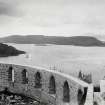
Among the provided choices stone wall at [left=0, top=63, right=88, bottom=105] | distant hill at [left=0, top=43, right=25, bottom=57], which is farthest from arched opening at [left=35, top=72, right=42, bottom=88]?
distant hill at [left=0, top=43, right=25, bottom=57]

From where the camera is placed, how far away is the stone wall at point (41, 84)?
18.6 metres

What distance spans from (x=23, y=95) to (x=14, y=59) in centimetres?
779

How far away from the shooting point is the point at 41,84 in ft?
82.5

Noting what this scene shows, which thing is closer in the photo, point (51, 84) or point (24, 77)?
point (51, 84)

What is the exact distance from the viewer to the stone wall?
18600 mm

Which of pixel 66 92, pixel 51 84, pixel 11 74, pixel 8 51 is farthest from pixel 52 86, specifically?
pixel 8 51

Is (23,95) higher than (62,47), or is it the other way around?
(62,47)

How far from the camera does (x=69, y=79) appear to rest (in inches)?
765

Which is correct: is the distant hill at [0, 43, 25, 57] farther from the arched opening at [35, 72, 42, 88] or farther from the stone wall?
the arched opening at [35, 72, 42, 88]

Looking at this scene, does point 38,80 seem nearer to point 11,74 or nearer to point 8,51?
point 11,74

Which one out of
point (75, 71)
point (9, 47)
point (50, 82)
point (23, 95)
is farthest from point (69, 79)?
point (9, 47)

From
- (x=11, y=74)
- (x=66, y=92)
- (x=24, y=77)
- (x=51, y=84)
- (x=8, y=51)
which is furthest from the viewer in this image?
(x=8, y=51)

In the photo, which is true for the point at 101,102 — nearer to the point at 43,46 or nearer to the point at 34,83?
the point at 34,83

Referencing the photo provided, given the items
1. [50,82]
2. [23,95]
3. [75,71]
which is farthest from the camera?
[75,71]
